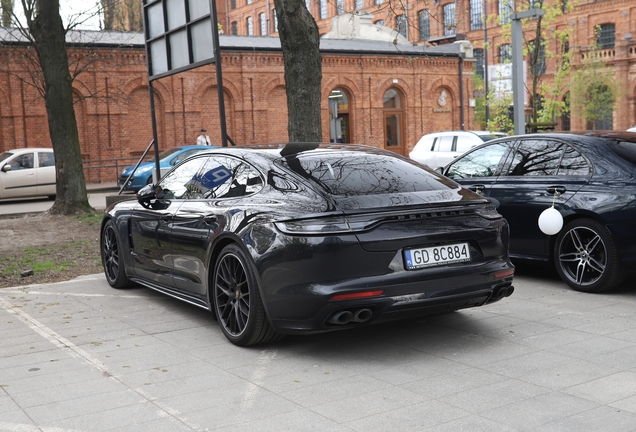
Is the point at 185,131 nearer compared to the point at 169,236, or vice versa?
the point at 169,236

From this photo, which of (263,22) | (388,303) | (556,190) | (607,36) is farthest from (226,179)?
(263,22)

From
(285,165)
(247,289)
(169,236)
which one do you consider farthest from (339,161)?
(169,236)

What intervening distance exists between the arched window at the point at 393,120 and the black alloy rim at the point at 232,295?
37.3 m

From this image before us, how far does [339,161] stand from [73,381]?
2.47 m

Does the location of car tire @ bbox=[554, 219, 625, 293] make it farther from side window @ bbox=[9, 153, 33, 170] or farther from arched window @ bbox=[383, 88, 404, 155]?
arched window @ bbox=[383, 88, 404, 155]

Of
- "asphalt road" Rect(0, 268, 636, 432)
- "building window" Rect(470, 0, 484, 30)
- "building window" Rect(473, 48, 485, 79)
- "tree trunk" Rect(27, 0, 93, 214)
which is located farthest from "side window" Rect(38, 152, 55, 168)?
"building window" Rect(473, 48, 485, 79)

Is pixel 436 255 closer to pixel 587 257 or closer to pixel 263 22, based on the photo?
pixel 587 257

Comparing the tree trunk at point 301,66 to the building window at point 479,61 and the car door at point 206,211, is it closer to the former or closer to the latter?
the car door at point 206,211

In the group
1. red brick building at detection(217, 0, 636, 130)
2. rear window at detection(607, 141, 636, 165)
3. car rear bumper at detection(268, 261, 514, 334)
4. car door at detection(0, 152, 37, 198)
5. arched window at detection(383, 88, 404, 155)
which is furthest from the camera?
red brick building at detection(217, 0, 636, 130)

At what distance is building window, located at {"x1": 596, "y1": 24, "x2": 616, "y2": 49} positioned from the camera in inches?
2302

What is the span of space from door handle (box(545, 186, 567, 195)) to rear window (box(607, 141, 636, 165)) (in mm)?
588

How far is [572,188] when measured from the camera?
7.72m

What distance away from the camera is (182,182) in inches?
274

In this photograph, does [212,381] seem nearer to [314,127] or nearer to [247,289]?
[247,289]
